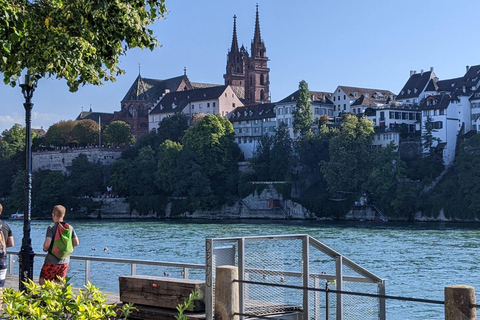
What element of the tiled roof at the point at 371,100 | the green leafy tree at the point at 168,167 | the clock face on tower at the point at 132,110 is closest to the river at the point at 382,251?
the green leafy tree at the point at 168,167

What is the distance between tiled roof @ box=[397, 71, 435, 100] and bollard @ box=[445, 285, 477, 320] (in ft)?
364

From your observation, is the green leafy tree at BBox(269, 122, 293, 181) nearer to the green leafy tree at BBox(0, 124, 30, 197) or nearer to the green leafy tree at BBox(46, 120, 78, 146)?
A: the green leafy tree at BBox(0, 124, 30, 197)

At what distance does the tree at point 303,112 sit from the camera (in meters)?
109

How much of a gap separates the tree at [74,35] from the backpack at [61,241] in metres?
2.00

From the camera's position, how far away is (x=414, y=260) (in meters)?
45.7

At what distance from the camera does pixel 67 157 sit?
127625mm

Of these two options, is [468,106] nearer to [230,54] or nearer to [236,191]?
[236,191]

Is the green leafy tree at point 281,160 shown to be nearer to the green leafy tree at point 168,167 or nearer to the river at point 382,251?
the green leafy tree at point 168,167

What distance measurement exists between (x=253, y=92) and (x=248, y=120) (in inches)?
1059

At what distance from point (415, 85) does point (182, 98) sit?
129ft

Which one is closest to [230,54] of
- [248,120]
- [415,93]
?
[248,120]

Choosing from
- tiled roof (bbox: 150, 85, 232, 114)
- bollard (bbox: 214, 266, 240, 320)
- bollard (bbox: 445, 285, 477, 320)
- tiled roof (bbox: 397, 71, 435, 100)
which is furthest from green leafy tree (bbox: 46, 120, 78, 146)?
bollard (bbox: 445, 285, 477, 320)

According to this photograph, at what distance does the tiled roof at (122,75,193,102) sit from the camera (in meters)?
154

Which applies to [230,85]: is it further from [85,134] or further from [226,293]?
[226,293]
